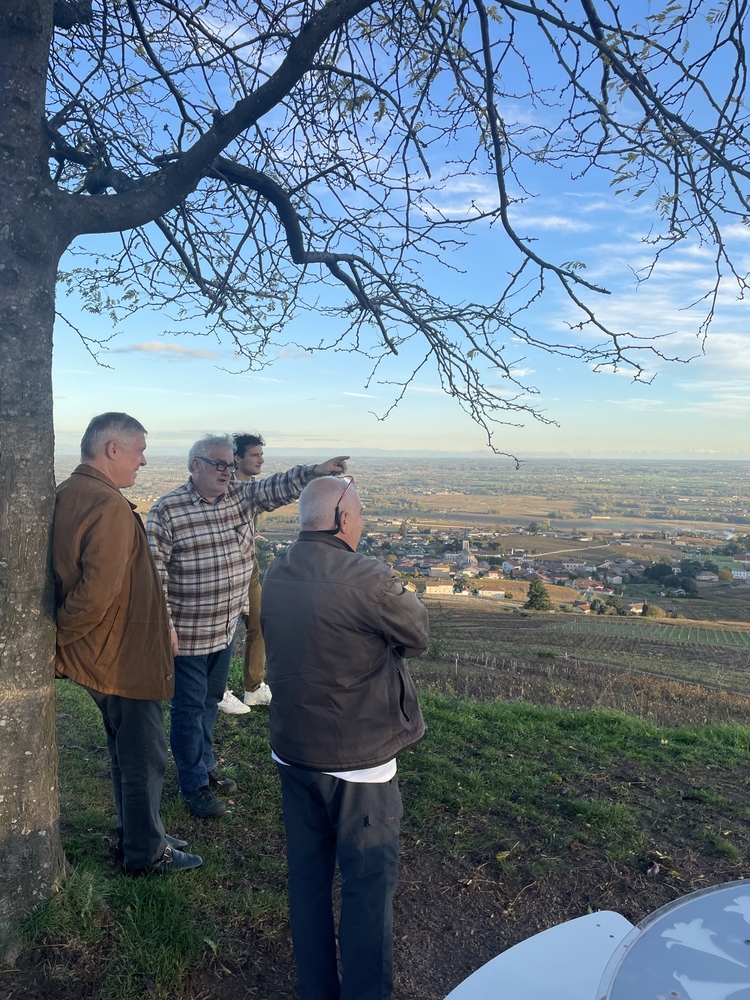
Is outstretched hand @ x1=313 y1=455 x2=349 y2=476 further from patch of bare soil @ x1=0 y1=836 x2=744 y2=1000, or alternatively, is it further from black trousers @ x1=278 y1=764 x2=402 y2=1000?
patch of bare soil @ x1=0 y1=836 x2=744 y2=1000

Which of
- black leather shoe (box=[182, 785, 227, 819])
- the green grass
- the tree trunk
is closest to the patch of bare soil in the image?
the green grass

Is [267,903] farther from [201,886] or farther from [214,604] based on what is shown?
[214,604]

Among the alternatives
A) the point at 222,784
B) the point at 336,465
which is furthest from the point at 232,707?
the point at 336,465

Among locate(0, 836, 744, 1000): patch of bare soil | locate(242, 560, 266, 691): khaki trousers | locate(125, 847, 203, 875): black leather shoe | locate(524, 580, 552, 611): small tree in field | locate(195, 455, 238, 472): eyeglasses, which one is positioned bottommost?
locate(524, 580, 552, 611): small tree in field

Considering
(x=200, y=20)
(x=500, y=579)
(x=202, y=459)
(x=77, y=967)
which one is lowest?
(x=500, y=579)

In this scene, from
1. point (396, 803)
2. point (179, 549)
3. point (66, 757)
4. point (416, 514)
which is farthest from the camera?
point (416, 514)

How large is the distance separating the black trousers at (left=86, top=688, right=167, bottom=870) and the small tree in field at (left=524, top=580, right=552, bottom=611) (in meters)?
31.4

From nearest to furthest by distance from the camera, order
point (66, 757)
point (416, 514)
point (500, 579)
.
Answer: point (66, 757) → point (500, 579) → point (416, 514)

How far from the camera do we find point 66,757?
14.3 ft

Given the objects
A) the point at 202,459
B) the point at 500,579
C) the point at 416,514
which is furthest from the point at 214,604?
the point at 416,514

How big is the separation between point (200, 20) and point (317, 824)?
14.0ft

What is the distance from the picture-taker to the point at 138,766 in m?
2.86

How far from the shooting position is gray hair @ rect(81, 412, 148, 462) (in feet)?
9.23

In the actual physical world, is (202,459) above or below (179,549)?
above
